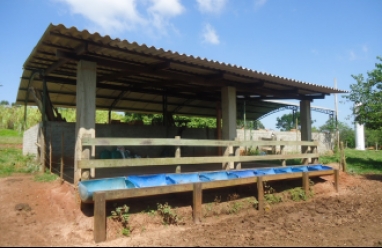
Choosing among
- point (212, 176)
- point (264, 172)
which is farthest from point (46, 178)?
point (264, 172)

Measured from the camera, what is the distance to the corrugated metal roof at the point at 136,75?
21.0 ft

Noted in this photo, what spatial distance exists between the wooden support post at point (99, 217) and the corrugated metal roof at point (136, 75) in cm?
289

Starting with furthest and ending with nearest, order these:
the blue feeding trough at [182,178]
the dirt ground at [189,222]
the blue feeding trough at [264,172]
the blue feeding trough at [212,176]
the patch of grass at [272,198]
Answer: the blue feeding trough at [264,172]
the patch of grass at [272,198]
the blue feeding trough at [212,176]
the blue feeding trough at [182,178]
the dirt ground at [189,222]

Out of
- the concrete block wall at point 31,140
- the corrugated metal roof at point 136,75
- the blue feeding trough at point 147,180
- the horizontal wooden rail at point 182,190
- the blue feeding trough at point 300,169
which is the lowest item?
the horizontal wooden rail at point 182,190

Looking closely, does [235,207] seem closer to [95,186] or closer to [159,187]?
[159,187]

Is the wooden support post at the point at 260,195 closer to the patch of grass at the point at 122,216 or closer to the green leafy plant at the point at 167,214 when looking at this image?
the green leafy plant at the point at 167,214

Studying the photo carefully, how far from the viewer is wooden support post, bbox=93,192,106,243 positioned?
5.08m

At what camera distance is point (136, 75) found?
981 cm

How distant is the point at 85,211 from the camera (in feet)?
18.7

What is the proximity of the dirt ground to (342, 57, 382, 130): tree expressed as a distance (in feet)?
21.4

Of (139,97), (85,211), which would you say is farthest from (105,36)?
(139,97)

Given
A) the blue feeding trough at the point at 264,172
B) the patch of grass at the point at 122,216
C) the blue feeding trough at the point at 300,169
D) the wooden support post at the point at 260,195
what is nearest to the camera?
the patch of grass at the point at 122,216

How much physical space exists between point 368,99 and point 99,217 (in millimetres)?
13809

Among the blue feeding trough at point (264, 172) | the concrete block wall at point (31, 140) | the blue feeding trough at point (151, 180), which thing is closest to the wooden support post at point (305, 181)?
the blue feeding trough at point (264, 172)
